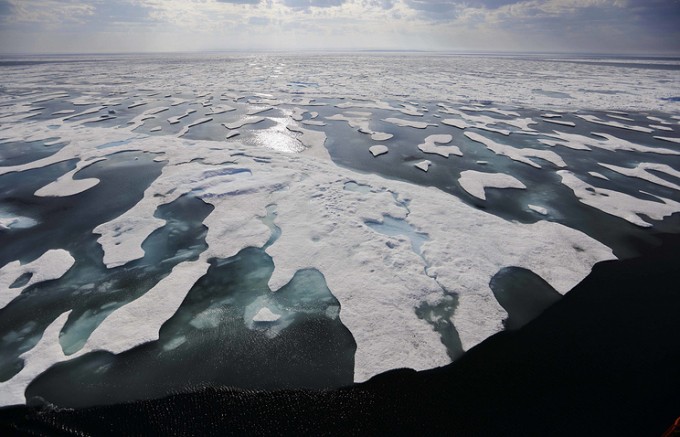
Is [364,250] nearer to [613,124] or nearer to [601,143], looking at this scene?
[601,143]

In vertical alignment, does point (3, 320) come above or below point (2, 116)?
below

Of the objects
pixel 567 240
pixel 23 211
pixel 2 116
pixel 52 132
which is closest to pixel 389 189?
pixel 567 240

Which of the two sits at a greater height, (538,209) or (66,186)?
(66,186)

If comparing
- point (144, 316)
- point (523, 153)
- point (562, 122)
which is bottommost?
point (144, 316)

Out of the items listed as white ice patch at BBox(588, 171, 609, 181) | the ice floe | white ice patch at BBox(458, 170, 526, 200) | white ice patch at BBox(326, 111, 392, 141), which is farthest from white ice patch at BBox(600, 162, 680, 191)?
white ice patch at BBox(326, 111, 392, 141)

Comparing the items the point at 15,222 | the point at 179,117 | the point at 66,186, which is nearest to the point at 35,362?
the point at 15,222

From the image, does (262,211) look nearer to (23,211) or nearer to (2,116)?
(23,211)

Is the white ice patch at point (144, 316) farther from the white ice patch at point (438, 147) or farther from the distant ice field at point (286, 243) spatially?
the white ice patch at point (438, 147)
